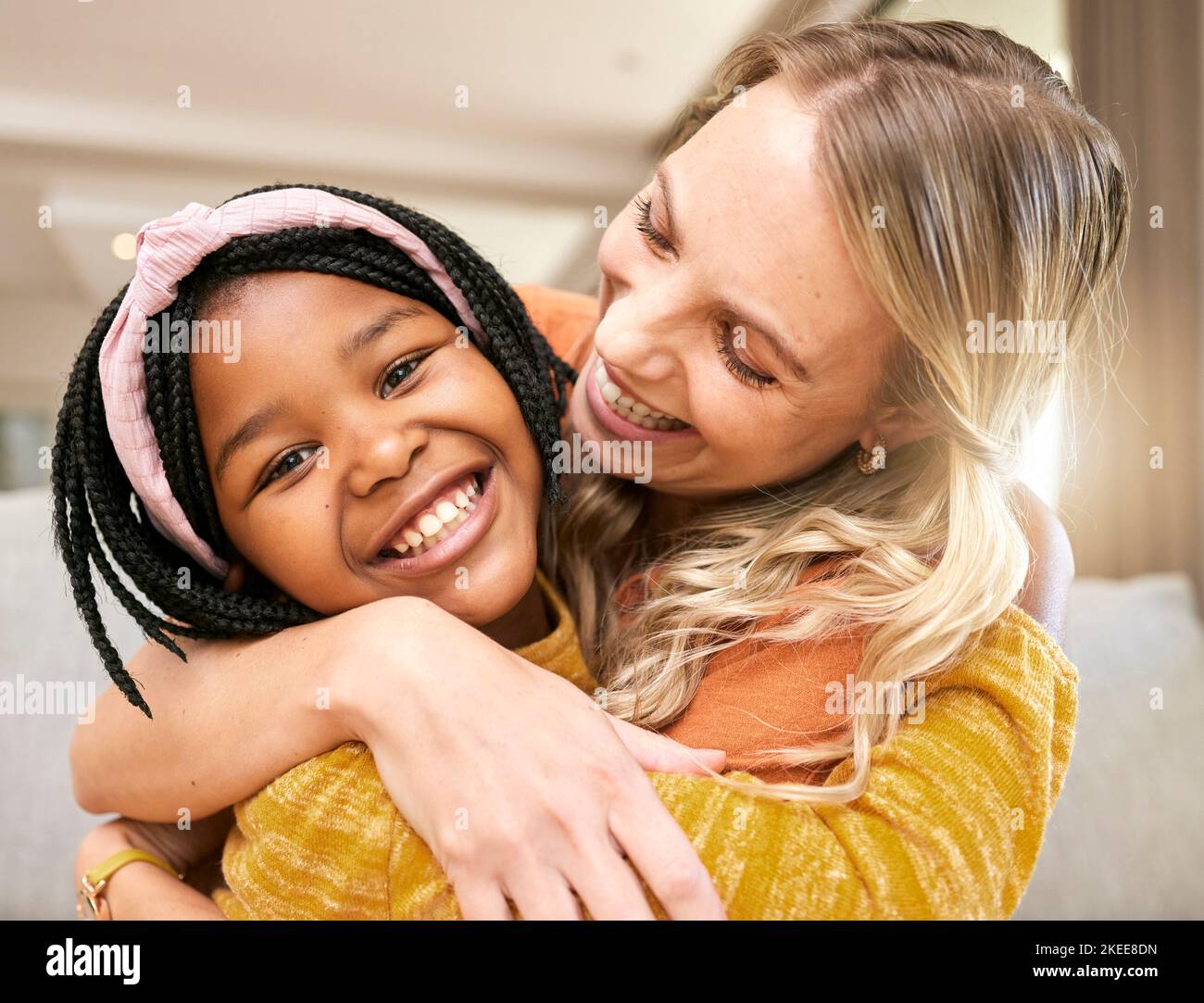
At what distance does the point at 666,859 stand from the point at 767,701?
0.20 meters

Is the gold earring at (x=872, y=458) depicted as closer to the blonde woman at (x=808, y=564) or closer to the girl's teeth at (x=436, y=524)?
the blonde woman at (x=808, y=564)

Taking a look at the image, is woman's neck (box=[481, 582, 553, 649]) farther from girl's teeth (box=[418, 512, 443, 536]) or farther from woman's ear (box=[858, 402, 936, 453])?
woman's ear (box=[858, 402, 936, 453])

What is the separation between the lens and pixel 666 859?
0.62m

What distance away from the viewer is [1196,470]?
1674 mm

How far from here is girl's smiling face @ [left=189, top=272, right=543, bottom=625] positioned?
0.79m

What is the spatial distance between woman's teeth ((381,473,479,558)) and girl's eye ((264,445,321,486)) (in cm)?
11

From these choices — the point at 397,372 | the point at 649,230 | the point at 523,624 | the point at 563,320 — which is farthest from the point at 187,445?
the point at 563,320

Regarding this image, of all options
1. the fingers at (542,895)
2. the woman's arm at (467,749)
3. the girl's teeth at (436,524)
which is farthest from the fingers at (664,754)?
the girl's teeth at (436,524)

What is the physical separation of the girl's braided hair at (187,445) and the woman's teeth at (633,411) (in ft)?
0.24

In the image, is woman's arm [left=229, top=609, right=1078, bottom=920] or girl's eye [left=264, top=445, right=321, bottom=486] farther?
girl's eye [left=264, top=445, right=321, bottom=486]

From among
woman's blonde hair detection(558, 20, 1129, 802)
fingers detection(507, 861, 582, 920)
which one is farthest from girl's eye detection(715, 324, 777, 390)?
fingers detection(507, 861, 582, 920)

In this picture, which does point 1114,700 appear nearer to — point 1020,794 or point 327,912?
point 1020,794
